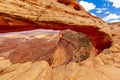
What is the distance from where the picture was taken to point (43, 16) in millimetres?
11578

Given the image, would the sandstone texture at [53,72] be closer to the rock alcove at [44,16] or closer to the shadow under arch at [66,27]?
the shadow under arch at [66,27]

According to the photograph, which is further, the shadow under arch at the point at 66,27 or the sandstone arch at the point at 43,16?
the shadow under arch at the point at 66,27

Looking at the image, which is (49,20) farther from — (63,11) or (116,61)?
(116,61)

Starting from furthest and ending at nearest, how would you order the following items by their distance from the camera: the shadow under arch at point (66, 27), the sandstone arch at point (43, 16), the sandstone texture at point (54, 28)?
the shadow under arch at point (66, 27) < the sandstone arch at point (43, 16) < the sandstone texture at point (54, 28)

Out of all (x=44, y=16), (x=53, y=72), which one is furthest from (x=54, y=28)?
(x=53, y=72)

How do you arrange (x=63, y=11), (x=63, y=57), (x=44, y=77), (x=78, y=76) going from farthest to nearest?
(x=63, y=57), (x=63, y=11), (x=78, y=76), (x=44, y=77)

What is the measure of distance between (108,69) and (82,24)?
628 centimetres

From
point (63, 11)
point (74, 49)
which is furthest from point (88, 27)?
point (74, 49)

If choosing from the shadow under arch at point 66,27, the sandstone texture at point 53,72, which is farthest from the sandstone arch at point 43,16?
the sandstone texture at point 53,72

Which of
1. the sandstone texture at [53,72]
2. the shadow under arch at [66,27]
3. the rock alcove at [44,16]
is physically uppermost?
the rock alcove at [44,16]

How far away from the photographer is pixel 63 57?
26.6 metres

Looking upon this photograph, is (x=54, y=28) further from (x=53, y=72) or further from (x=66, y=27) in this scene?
(x=53, y=72)

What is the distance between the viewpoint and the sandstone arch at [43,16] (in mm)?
9711

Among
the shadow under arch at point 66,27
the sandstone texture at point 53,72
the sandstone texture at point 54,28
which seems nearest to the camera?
the sandstone texture at point 53,72
